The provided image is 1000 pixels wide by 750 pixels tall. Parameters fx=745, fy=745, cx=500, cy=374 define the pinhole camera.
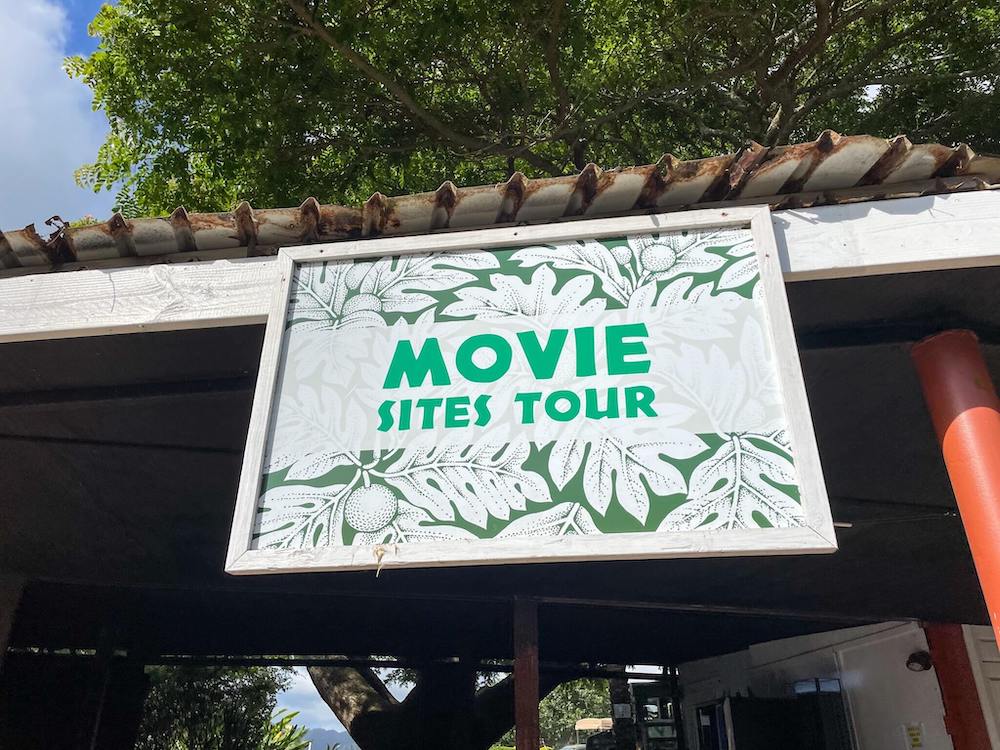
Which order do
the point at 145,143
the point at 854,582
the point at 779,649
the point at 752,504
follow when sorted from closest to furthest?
the point at 752,504 → the point at 854,582 → the point at 145,143 → the point at 779,649

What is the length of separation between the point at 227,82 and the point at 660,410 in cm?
566

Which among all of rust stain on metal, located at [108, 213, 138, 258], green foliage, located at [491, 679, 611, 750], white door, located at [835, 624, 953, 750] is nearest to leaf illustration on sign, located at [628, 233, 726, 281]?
rust stain on metal, located at [108, 213, 138, 258]

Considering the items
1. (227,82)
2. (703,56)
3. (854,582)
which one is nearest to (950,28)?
(703,56)

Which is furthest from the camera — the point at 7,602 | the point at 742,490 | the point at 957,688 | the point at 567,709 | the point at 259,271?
the point at 567,709

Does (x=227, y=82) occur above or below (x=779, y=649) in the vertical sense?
above

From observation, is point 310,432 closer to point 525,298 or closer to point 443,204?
point 525,298

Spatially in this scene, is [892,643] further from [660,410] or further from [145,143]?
[145,143]

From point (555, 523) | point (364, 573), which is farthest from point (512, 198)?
point (364, 573)

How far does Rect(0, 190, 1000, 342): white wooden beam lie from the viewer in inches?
92.3

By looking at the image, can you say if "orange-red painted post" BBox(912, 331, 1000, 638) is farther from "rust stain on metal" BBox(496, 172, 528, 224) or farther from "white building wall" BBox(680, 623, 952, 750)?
"white building wall" BBox(680, 623, 952, 750)

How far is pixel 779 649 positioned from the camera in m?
9.12

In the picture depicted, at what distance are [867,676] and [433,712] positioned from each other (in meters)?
5.24

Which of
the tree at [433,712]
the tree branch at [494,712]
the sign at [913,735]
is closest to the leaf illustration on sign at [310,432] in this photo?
the sign at [913,735]

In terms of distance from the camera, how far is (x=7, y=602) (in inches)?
218
